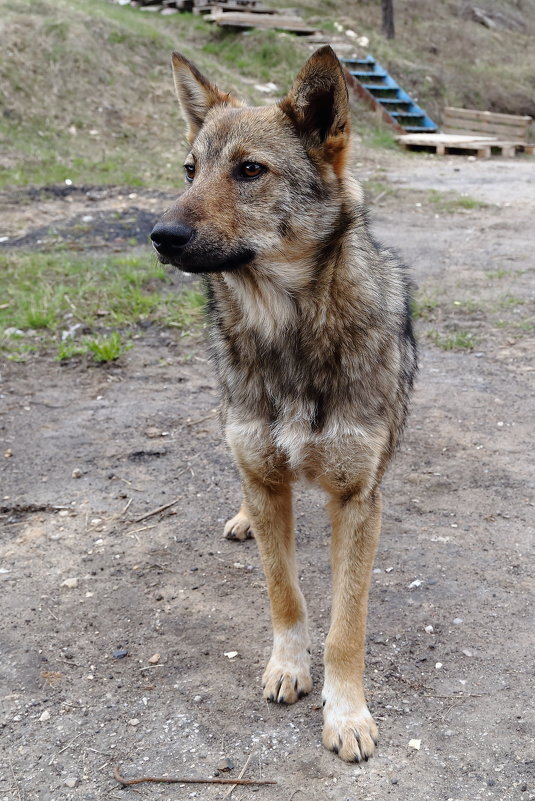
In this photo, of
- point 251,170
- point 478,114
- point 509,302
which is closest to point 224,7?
point 478,114

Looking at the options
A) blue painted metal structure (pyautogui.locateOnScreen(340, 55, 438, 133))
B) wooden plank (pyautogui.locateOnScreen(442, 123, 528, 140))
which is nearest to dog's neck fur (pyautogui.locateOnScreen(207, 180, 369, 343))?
blue painted metal structure (pyautogui.locateOnScreen(340, 55, 438, 133))

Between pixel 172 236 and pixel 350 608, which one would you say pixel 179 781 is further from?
pixel 172 236

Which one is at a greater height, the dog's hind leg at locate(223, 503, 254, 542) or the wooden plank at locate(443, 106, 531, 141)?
the dog's hind leg at locate(223, 503, 254, 542)

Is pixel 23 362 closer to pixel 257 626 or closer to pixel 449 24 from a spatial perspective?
pixel 257 626

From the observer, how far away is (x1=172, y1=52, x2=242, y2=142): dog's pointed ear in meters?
3.55

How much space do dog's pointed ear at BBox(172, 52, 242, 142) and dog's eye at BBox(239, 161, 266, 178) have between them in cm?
62

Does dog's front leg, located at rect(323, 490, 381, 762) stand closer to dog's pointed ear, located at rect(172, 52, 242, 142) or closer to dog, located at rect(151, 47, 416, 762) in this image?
dog, located at rect(151, 47, 416, 762)

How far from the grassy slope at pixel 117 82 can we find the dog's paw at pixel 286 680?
372 inches

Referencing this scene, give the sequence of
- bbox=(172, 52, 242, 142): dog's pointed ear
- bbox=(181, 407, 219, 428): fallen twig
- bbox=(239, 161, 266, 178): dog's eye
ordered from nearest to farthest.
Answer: bbox=(239, 161, 266, 178): dog's eye → bbox=(172, 52, 242, 142): dog's pointed ear → bbox=(181, 407, 219, 428): fallen twig

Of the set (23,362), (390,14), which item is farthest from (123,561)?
(390,14)

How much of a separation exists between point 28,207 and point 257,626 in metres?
8.08

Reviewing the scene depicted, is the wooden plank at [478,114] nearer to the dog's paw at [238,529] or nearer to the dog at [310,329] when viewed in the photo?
the dog's paw at [238,529]

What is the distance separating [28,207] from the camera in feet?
33.7

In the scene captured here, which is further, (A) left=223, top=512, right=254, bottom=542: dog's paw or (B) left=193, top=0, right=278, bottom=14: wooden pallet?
(B) left=193, top=0, right=278, bottom=14: wooden pallet
